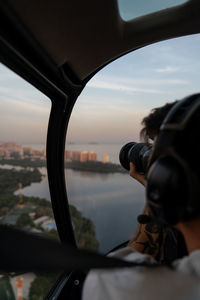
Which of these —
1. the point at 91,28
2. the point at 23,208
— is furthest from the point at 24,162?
the point at 91,28

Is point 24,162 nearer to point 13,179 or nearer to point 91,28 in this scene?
point 13,179

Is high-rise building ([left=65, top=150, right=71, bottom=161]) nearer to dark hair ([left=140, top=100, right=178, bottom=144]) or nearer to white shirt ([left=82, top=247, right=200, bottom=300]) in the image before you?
dark hair ([left=140, top=100, right=178, bottom=144])

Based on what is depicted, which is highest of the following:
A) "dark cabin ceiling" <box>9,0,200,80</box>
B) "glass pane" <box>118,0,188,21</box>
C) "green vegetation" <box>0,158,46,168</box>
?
"glass pane" <box>118,0,188,21</box>

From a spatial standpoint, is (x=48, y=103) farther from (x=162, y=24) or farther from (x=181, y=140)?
(x=181, y=140)

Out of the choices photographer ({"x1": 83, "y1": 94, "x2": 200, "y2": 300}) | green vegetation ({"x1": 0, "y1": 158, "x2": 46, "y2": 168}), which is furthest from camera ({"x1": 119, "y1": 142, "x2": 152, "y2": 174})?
green vegetation ({"x1": 0, "y1": 158, "x2": 46, "y2": 168})

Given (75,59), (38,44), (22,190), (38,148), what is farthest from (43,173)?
(38,44)

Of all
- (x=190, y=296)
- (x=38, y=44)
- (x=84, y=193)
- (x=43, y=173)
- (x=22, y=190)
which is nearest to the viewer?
(x=190, y=296)
